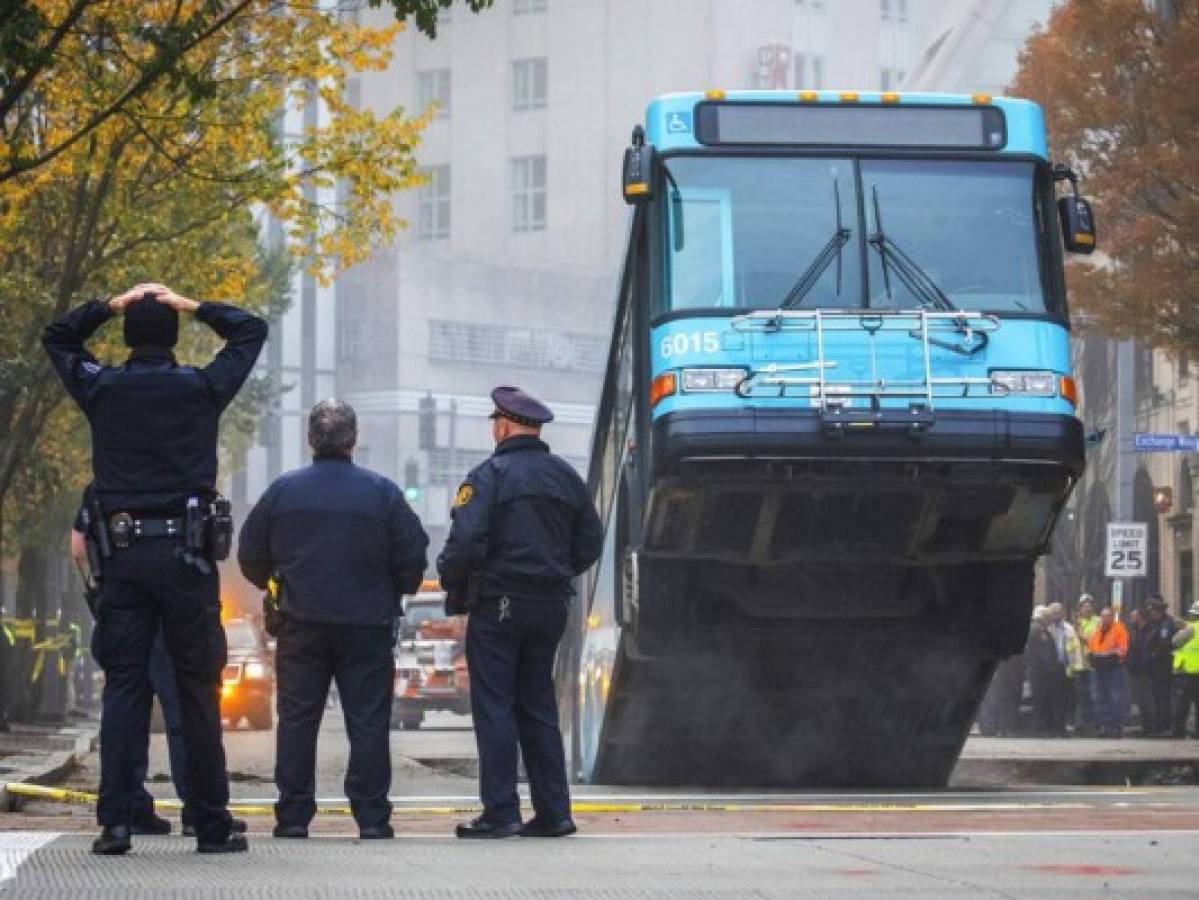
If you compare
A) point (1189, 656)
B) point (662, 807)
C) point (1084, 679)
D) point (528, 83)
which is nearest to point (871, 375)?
point (662, 807)

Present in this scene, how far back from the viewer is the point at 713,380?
611 inches

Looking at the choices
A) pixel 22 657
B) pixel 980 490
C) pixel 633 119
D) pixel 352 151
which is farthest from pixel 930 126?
pixel 633 119

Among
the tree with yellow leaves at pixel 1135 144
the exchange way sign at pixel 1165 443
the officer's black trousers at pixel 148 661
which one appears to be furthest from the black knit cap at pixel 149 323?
the exchange way sign at pixel 1165 443

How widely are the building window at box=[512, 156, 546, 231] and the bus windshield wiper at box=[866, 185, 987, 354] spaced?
259ft

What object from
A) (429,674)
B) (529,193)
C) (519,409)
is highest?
(529,193)

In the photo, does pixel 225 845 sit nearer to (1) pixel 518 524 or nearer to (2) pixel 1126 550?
(1) pixel 518 524

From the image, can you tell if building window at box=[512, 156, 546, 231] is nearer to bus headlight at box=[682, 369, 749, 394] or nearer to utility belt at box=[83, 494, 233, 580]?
bus headlight at box=[682, 369, 749, 394]

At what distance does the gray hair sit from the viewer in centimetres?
1120

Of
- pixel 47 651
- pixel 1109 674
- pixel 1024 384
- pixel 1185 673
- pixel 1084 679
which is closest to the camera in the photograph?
pixel 1024 384

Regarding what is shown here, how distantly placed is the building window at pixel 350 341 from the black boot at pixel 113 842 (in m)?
81.7

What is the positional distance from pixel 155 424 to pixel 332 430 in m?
1.61

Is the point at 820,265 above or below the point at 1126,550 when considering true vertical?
above

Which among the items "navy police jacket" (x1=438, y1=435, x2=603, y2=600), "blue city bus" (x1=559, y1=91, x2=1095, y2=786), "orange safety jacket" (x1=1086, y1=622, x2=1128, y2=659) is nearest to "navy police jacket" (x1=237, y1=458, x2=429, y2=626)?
"navy police jacket" (x1=438, y1=435, x2=603, y2=600)

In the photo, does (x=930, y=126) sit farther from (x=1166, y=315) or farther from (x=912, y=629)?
(x=1166, y=315)
